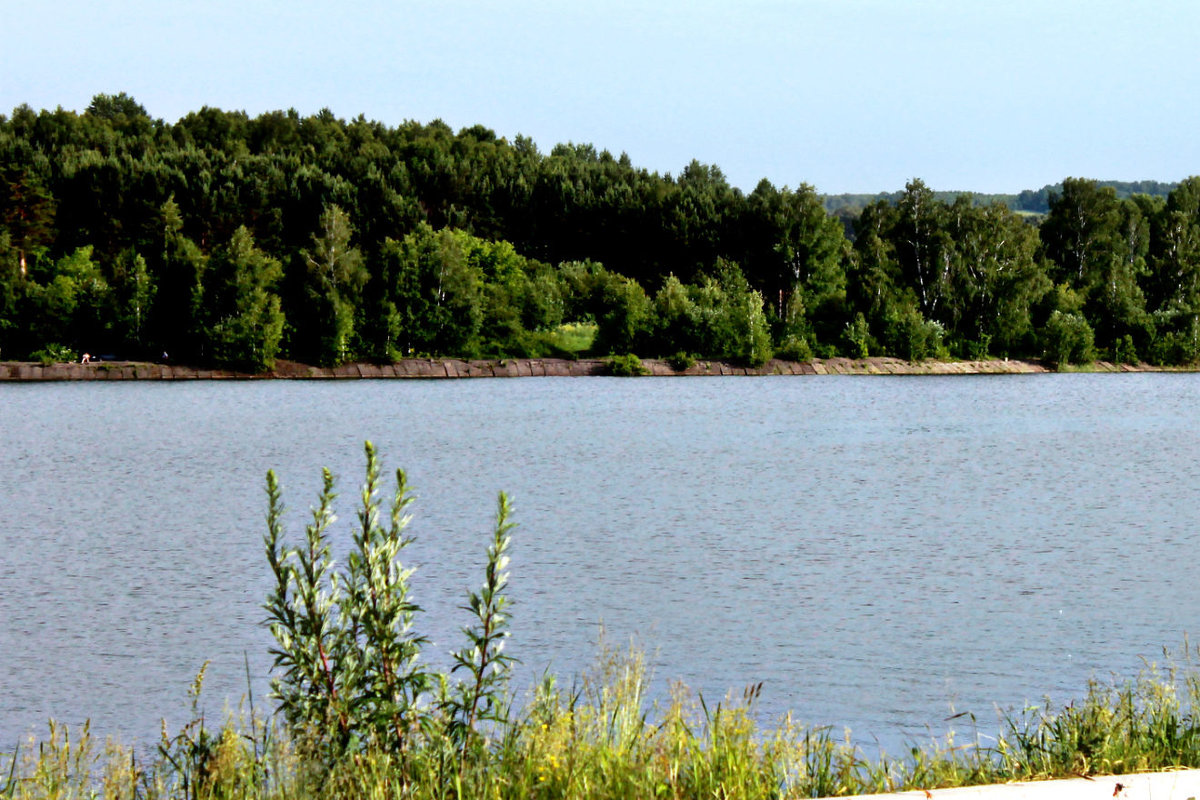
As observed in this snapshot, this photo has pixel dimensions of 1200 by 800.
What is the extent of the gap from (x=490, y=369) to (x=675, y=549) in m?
67.2

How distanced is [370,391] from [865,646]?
199 feet

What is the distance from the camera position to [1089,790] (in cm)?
711

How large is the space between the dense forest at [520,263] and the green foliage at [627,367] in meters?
3.06

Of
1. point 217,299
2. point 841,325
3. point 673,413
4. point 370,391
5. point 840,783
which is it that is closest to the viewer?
point 840,783

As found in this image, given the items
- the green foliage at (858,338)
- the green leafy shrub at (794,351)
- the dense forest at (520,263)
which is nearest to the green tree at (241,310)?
the dense forest at (520,263)

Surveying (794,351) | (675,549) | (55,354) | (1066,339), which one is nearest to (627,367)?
(794,351)

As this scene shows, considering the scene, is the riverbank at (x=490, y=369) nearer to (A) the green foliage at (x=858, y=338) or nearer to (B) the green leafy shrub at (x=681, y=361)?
(B) the green leafy shrub at (x=681, y=361)

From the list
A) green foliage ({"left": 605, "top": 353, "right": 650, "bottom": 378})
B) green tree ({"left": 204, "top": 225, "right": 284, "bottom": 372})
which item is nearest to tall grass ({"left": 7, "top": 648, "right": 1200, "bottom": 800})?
green tree ({"left": 204, "top": 225, "right": 284, "bottom": 372})

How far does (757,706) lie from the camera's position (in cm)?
1352

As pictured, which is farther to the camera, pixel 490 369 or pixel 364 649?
pixel 490 369

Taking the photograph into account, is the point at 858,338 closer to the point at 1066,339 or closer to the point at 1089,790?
the point at 1066,339

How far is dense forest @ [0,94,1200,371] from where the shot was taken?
86562mm

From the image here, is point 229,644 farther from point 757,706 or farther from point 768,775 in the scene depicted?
point 768,775

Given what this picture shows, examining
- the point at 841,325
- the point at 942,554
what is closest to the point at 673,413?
the point at 942,554
